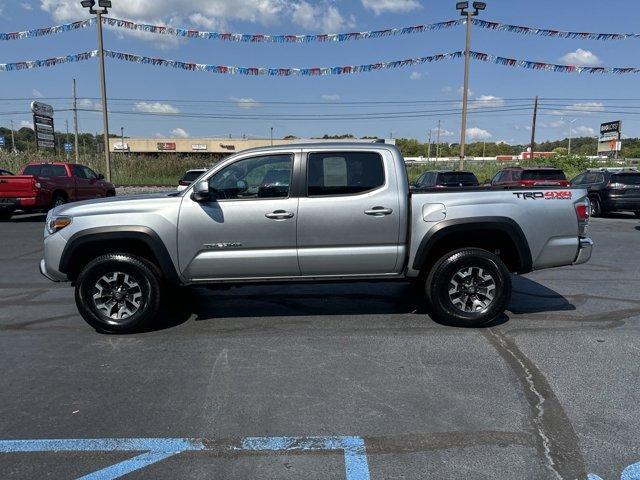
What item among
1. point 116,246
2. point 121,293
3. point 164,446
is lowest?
point 164,446

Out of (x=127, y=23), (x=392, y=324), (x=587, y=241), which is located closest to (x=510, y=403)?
(x=392, y=324)

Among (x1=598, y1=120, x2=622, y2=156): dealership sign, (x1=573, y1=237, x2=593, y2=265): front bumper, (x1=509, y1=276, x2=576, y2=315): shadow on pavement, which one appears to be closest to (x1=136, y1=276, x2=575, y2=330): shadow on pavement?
(x1=509, y1=276, x2=576, y2=315): shadow on pavement

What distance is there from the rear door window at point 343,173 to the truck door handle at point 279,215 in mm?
320

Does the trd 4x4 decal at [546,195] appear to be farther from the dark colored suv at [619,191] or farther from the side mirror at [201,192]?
the dark colored suv at [619,191]

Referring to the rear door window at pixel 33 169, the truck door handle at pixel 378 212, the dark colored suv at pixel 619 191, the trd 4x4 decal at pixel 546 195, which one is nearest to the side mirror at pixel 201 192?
the truck door handle at pixel 378 212

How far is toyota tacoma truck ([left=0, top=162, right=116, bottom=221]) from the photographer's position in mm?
15203

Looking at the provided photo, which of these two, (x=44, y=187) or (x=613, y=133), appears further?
(x=613, y=133)

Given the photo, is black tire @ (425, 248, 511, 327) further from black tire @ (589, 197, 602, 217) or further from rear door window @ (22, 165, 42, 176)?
rear door window @ (22, 165, 42, 176)

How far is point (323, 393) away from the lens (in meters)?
3.94

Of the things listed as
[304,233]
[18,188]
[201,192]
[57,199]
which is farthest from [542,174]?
[18,188]

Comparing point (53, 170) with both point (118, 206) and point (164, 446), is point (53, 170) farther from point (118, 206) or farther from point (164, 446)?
point (164, 446)

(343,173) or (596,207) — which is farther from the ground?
(343,173)

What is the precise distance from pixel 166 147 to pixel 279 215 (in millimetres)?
79697

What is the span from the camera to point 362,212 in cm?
527
